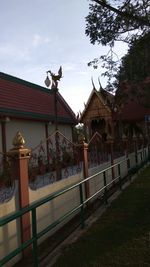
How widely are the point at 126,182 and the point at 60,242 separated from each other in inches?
313

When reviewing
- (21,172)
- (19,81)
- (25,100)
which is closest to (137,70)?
(25,100)

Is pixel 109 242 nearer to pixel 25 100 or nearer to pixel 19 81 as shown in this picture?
pixel 25 100

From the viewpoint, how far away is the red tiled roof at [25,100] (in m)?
14.5

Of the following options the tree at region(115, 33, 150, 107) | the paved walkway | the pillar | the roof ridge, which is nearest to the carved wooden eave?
the roof ridge

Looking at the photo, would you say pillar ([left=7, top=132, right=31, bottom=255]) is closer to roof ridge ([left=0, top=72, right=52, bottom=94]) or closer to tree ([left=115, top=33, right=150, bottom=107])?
tree ([left=115, top=33, right=150, bottom=107])

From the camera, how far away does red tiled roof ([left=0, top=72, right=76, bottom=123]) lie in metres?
14.5

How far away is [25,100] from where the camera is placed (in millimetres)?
16344

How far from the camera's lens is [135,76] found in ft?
42.7

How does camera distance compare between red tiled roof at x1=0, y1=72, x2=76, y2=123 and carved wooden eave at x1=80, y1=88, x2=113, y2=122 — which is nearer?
red tiled roof at x1=0, y1=72, x2=76, y2=123

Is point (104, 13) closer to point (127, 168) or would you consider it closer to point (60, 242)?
point (60, 242)

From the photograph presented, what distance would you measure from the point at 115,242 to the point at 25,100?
1055 cm

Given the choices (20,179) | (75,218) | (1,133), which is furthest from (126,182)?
(20,179)

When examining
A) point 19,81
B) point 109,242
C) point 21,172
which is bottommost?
point 109,242

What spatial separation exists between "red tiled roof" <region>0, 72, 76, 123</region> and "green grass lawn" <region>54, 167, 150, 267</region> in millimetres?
6227
